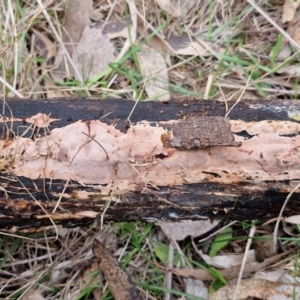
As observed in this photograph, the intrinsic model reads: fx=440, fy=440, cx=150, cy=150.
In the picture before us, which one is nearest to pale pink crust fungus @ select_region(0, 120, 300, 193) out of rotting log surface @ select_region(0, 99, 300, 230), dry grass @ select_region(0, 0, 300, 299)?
rotting log surface @ select_region(0, 99, 300, 230)

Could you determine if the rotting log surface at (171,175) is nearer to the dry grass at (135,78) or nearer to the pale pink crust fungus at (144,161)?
the pale pink crust fungus at (144,161)

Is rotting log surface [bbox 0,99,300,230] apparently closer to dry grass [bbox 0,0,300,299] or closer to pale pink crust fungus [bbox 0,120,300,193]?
pale pink crust fungus [bbox 0,120,300,193]

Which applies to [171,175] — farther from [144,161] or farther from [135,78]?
[135,78]

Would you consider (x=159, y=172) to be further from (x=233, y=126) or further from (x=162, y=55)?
(x=162, y=55)

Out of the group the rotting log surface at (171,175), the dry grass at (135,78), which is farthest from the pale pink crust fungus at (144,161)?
the dry grass at (135,78)

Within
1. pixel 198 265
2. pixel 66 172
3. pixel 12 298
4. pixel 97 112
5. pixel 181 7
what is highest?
pixel 181 7

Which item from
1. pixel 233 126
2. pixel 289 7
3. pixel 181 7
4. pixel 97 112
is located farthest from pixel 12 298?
pixel 289 7
